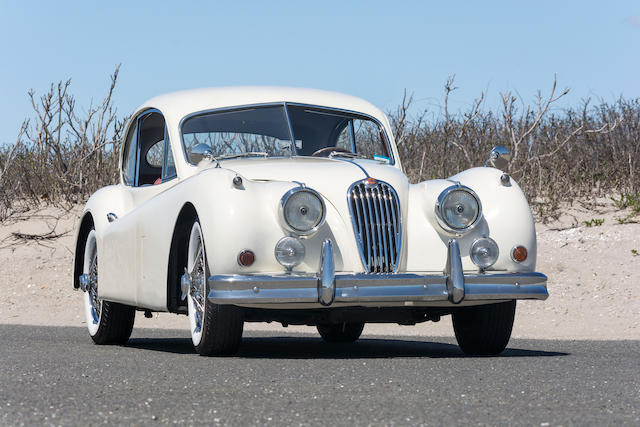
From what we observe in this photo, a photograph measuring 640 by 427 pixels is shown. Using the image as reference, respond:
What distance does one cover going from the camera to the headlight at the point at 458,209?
6730 mm

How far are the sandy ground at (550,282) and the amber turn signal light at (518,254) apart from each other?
16.7ft

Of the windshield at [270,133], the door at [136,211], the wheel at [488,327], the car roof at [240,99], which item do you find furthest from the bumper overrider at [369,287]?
the car roof at [240,99]

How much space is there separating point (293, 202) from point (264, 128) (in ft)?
5.85

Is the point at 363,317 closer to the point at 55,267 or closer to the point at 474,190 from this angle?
the point at 474,190

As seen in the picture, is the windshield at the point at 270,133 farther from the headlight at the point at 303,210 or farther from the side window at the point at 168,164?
the headlight at the point at 303,210

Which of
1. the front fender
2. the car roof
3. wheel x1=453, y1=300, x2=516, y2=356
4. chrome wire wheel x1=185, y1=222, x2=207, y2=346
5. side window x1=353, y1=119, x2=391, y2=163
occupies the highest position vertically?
the car roof

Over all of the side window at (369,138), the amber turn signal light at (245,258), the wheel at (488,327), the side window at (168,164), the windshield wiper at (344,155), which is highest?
the side window at (369,138)

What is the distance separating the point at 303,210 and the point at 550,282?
9.44m

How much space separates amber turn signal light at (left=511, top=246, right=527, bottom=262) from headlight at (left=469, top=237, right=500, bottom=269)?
0.15 meters

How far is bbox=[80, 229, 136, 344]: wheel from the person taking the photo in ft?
29.2

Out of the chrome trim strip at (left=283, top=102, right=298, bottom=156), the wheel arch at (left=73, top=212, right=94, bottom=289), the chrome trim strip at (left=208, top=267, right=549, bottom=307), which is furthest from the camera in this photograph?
the wheel arch at (left=73, top=212, right=94, bottom=289)

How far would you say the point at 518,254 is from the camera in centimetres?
679

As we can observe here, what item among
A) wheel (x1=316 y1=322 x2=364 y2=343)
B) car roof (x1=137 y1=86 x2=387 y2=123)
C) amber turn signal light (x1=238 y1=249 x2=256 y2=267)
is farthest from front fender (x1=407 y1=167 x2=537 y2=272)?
wheel (x1=316 y1=322 x2=364 y2=343)

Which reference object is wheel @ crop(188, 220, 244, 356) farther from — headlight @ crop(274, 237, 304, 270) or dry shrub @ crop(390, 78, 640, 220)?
dry shrub @ crop(390, 78, 640, 220)
